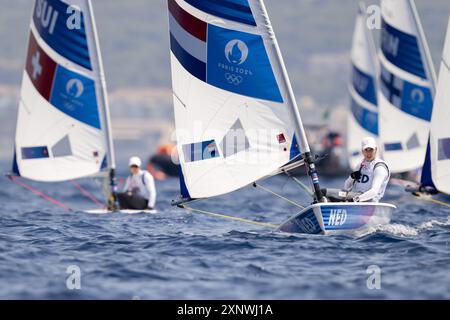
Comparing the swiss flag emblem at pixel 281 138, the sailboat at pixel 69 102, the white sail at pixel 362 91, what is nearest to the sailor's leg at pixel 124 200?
the sailboat at pixel 69 102

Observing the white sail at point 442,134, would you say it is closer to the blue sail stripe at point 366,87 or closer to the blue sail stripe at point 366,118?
the blue sail stripe at point 366,118

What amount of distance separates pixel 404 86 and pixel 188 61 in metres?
14.2

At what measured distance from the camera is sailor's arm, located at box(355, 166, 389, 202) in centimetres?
1638

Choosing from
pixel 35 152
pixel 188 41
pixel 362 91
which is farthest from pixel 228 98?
pixel 362 91

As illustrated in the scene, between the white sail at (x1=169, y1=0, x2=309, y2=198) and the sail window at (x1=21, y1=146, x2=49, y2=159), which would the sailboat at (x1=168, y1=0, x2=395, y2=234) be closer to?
the white sail at (x1=169, y1=0, x2=309, y2=198)

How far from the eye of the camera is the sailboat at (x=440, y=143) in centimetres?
1742

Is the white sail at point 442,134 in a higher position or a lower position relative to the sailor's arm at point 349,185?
higher

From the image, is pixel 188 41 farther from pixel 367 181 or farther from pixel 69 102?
pixel 69 102

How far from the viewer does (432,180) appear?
57.7 feet

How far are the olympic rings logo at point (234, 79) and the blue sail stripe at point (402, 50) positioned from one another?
13.1 meters

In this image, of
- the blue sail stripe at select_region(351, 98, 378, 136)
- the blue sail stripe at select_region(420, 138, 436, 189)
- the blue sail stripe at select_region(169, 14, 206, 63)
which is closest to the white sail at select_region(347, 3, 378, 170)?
the blue sail stripe at select_region(351, 98, 378, 136)

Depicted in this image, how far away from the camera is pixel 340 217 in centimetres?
1606

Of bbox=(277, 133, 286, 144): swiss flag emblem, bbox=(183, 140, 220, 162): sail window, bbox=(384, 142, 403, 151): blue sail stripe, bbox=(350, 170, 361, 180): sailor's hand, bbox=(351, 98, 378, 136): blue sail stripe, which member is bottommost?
bbox=(350, 170, 361, 180): sailor's hand

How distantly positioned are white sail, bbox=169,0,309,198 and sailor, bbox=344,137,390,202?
1.00 meters
